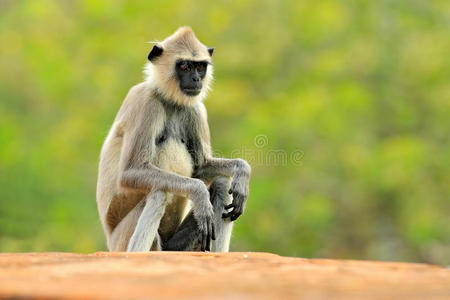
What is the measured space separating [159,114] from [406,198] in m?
9.51

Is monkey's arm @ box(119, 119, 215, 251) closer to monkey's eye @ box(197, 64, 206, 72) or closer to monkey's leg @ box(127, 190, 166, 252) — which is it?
monkey's leg @ box(127, 190, 166, 252)

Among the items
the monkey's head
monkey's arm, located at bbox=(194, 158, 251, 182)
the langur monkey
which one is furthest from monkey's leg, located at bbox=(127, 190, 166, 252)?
the monkey's head

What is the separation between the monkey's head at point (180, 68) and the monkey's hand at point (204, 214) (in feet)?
3.19

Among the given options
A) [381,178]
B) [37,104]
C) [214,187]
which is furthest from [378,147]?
[214,187]

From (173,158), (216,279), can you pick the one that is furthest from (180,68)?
(216,279)

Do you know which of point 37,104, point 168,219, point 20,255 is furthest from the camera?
point 37,104

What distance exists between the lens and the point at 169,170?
5.79m

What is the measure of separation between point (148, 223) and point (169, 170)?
0.65m

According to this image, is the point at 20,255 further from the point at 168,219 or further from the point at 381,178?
the point at 381,178

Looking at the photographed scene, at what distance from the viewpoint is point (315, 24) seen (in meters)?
16.0

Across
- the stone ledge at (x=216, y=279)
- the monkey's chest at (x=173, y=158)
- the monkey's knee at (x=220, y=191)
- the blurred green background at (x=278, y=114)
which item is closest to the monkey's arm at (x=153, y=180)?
the monkey's chest at (x=173, y=158)

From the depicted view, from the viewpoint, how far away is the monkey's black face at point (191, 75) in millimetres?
5988

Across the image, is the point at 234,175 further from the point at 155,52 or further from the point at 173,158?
the point at 155,52

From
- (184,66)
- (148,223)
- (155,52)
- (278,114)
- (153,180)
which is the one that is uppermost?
(155,52)
